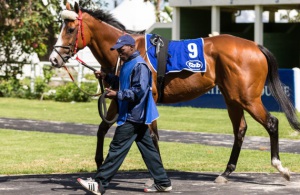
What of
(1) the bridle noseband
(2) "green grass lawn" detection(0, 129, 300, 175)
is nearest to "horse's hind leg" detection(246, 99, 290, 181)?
(2) "green grass lawn" detection(0, 129, 300, 175)

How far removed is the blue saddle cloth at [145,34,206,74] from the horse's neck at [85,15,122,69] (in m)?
0.46

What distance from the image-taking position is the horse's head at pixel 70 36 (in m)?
10.3

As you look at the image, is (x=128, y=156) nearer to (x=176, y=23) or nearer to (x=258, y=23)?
(x=258, y=23)

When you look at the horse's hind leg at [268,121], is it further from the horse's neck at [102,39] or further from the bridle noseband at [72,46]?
the bridle noseband at [72,46]

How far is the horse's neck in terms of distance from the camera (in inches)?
415

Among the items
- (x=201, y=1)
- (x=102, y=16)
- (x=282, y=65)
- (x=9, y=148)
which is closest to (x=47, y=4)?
(x=201, y=1)

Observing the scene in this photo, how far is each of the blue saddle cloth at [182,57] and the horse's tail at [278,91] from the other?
0.91m

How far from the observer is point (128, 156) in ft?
44.2

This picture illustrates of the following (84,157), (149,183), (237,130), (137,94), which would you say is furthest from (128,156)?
(137,94)

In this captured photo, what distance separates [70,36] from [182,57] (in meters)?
1.48

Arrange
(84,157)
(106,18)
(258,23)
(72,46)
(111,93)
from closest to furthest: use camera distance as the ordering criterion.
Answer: (111,93) → (72,46) → (106,18) → (84,157) → (258,23)

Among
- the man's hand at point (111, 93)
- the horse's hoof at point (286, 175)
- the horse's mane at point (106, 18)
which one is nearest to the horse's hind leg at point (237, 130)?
the horse's hoof at point (286, 175)

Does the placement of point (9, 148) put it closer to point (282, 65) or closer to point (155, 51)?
point (155, 51)

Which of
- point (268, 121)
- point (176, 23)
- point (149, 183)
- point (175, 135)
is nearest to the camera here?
point (149, 183)
